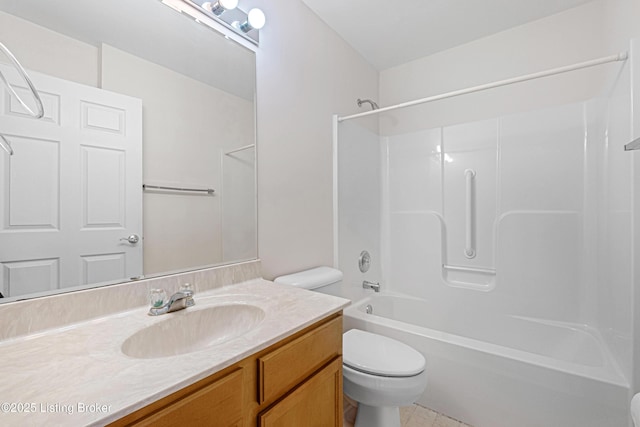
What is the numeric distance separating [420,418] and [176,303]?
1479 mm

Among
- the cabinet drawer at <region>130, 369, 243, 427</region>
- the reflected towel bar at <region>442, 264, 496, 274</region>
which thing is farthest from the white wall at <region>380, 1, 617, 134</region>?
the cabinet drawer at <region>130, 369, 243, 427</region>

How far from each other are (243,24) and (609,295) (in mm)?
2390

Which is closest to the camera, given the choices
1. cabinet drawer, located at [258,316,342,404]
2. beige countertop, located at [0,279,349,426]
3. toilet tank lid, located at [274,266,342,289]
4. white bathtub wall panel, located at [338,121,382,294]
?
beige countertop, located at [0,279,349,426]

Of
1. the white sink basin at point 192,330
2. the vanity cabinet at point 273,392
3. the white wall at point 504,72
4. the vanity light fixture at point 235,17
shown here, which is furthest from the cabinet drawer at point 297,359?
the white wall at point 504,72

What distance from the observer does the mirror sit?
79 centimetres

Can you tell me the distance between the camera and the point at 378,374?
1210 millimetres

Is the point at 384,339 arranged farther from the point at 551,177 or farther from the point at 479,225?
the point at 551,177

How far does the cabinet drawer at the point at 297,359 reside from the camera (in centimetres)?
73

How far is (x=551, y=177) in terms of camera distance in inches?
75.2

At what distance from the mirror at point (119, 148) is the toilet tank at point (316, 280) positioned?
11.2 inches

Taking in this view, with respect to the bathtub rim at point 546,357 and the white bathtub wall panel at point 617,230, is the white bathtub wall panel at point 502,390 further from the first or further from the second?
the white bathtub wall panel at point 617,230

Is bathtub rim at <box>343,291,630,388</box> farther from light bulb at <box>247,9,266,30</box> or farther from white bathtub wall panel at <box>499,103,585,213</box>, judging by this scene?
light bulb at <box>247,9,266,30</box>

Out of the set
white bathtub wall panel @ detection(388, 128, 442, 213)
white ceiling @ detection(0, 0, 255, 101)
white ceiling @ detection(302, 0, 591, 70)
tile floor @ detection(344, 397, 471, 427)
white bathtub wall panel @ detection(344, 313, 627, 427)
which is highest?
white ceiling @ detection(302, 0, 591, 70)

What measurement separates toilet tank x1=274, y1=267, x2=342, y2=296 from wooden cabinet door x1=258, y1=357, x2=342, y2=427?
0.50 m
